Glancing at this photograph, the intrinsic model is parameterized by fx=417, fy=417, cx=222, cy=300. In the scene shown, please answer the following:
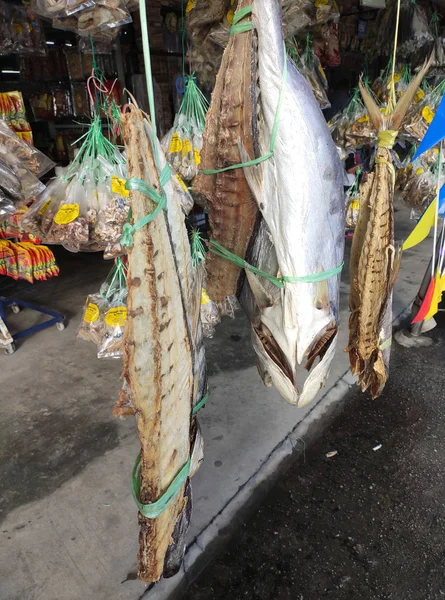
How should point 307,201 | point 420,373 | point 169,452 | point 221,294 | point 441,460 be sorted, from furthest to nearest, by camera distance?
point 420,373, point 441,460, point 221,294, point 307,201, point 169,452

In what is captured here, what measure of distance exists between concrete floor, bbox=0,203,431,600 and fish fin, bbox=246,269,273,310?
60.7 inches

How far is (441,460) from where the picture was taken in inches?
117

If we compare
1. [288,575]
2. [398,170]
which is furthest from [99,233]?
[398,170]

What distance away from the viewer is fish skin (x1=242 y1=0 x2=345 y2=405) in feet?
3.77

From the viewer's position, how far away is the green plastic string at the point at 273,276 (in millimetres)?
1234

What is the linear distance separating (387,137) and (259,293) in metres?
0.67

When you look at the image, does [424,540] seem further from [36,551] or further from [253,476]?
[36,551]

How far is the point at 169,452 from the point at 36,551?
1.64m

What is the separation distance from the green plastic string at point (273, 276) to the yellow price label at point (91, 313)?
1.72 metres

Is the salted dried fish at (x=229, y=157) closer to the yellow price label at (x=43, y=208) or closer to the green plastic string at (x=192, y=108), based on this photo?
the yellow price label at (x=43, y=208)

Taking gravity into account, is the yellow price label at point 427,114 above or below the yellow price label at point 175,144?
above

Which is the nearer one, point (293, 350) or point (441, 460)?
point (293, 350)

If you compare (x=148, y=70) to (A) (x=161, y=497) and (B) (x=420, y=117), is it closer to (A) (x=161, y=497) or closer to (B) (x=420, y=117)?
(A) (x=161, y=497)

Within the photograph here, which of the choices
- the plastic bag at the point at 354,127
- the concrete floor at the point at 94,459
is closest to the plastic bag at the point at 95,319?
the concrete floor at the point at 94,459
